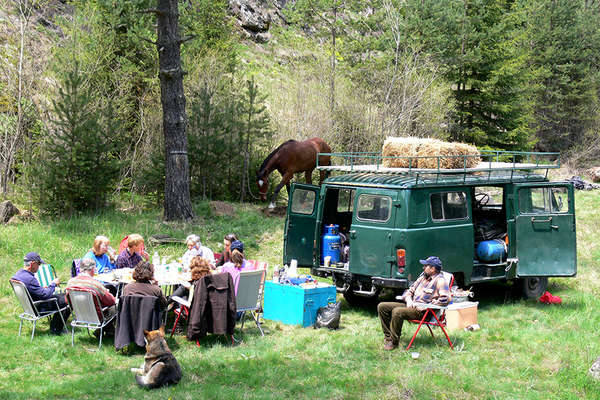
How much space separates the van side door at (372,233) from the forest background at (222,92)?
24.3 feet

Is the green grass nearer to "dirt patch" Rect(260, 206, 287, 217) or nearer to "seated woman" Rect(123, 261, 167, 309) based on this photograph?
"seated woman" Rect(123, 261, 167, 309)

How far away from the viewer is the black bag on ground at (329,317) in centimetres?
879

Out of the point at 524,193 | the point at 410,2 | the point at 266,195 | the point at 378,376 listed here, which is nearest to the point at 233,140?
the point at 266,195

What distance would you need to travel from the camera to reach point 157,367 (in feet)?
20.6

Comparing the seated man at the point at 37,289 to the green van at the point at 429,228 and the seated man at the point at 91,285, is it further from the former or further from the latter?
the green van at the point at 429,228

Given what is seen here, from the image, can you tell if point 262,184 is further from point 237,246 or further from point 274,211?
point 237,246

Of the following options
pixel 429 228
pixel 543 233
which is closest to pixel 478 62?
pixel 543 233

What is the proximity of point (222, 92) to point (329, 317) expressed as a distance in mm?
11042

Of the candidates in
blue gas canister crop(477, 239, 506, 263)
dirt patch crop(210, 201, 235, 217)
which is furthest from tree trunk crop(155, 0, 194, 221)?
blue gas canister crop(477, 239, 506, 263)

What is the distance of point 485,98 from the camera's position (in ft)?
84.2

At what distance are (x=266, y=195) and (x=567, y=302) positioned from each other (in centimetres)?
977

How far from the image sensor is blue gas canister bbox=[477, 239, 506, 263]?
32.9 feet

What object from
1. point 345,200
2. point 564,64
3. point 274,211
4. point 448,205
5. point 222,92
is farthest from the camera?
point 564,64

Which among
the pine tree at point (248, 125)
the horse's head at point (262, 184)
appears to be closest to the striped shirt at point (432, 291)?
the horse's head at point (262, 184)
